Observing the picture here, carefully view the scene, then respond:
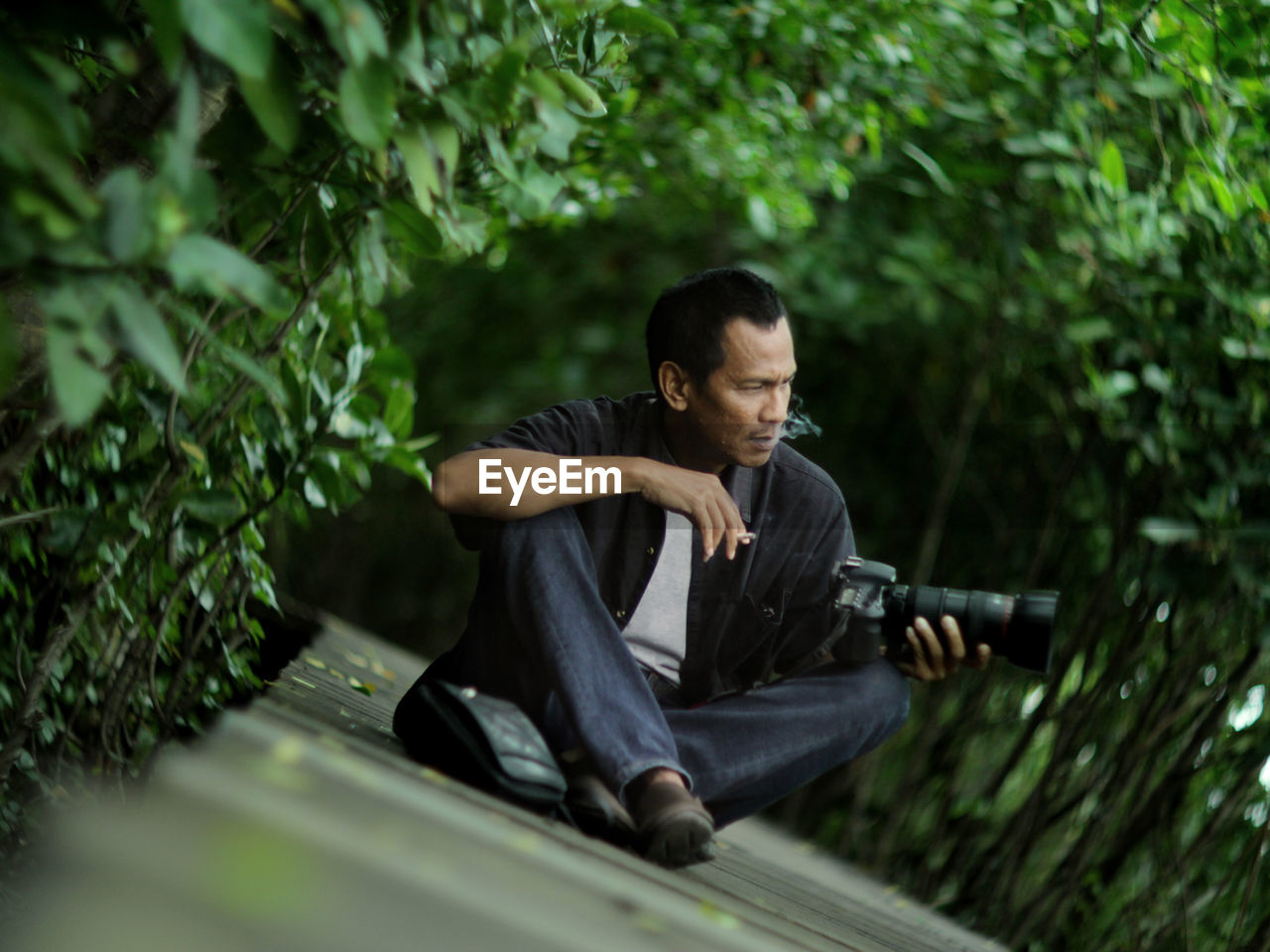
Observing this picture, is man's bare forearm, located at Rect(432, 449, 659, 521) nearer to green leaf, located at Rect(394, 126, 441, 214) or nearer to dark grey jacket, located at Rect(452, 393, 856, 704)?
dark grey jacket, located at Rect(452, 393, 856, 704)

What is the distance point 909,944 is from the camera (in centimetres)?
210

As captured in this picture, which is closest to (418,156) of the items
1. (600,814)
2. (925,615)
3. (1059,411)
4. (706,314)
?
(706,314)

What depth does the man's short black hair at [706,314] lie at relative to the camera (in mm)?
1826

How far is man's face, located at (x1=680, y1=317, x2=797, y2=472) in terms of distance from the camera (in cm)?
182

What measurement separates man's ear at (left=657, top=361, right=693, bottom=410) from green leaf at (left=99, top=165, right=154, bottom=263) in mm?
982

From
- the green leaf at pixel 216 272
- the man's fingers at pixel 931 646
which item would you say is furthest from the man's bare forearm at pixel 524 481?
the green leaf at pixel 216 272

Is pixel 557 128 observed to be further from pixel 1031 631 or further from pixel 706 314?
pixel 1031 631

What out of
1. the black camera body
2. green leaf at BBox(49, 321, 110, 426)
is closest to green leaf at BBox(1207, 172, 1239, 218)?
the black camera body

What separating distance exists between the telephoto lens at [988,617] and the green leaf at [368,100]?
113 centimetres

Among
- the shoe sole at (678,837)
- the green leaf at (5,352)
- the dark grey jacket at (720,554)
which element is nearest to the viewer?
the green leaf at (5,352)

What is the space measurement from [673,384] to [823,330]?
3294mm

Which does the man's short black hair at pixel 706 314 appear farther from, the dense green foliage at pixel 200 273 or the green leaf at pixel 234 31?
the green leaf at pixel 234 31

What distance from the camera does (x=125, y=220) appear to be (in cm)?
96

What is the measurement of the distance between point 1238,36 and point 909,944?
183 cm
